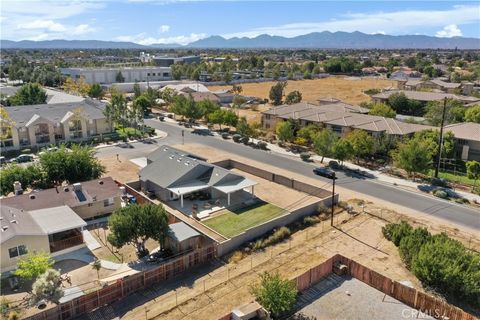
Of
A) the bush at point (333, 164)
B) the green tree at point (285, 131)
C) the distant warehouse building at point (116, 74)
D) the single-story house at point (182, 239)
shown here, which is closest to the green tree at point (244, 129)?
the green tree at point (285, 131)

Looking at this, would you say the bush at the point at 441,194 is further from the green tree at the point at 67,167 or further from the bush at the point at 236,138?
the green tree at the point at 67,167

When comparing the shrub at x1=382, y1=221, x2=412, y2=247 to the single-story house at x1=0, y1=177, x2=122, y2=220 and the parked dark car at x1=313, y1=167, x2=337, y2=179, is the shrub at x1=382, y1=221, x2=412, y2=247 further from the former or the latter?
the single-story house at x1=0, y1=177, x2=122, y2=220

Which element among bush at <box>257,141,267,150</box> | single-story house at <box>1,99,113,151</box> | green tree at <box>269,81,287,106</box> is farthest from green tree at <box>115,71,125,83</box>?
bush at <box>257,141,267,150</box>

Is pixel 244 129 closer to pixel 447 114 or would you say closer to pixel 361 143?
pixel 361 143

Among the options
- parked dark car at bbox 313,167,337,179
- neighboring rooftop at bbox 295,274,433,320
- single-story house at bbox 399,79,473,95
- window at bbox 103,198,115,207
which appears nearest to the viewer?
neighboring rooftop at bbox 295,274,433,320

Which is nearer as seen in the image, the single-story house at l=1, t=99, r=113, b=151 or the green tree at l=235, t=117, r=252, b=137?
the single-story house at l=1, t=99, r=113, b=151

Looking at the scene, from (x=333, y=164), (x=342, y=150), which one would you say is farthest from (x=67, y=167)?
(x=333, y=164)
